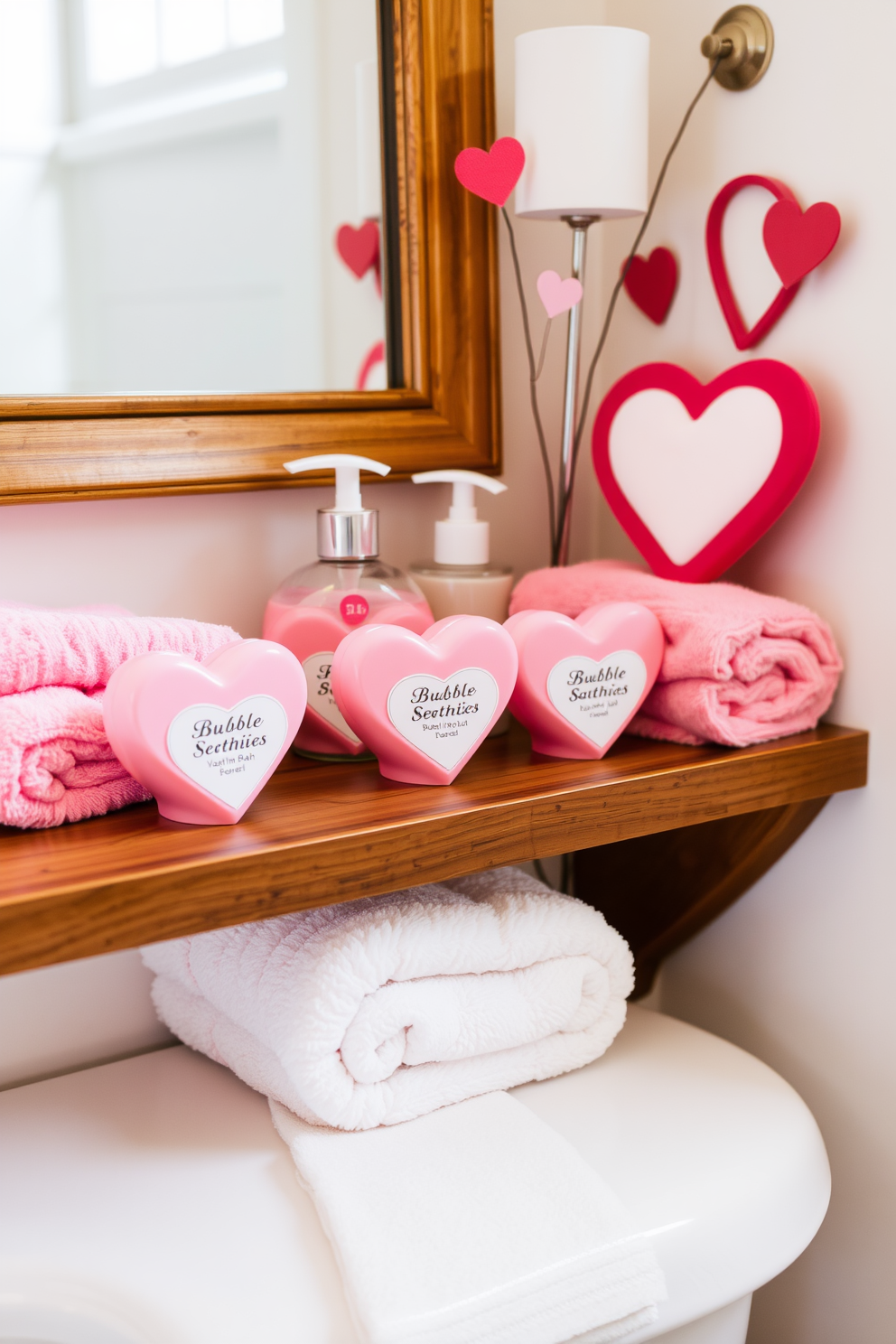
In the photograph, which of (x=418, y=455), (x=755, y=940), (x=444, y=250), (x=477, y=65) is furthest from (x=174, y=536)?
(x=755, y=940)

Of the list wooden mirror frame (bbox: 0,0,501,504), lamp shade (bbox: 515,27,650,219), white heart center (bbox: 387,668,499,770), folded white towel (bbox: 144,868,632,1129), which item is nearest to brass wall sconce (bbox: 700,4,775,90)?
lamp shade (bbox: 515,27,650,219)

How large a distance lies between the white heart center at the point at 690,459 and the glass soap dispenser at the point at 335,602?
0.22m

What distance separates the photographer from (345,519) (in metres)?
0.73

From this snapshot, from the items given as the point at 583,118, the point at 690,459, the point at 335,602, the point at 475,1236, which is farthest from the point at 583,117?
the point at 475,1236

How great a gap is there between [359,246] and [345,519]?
244mm

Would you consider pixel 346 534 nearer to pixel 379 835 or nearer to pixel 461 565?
pixel 461 565

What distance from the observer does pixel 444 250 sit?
33.7 inches

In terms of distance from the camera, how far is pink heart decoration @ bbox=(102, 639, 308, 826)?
56 centimetres

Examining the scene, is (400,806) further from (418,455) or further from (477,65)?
(477,65)

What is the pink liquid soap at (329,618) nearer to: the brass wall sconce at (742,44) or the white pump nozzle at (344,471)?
the white pump nozzle at (344,471)

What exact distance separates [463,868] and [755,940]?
386 millimetres

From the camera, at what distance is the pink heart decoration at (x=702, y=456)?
30.8 inches

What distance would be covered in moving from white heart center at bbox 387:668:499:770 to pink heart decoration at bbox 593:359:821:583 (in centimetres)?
25

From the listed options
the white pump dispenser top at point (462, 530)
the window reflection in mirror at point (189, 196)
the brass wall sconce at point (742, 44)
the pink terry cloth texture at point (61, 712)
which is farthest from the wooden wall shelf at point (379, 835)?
the brass wall sconce at point (742, 44)
